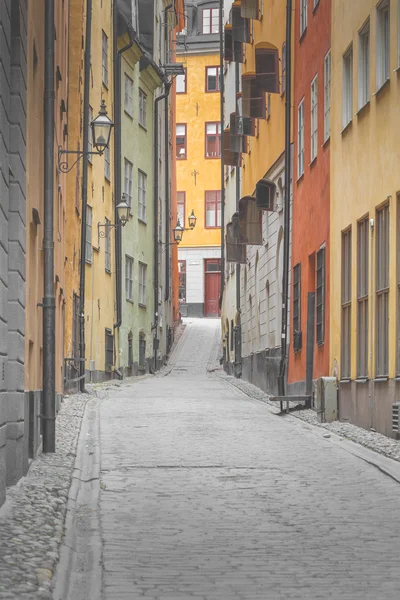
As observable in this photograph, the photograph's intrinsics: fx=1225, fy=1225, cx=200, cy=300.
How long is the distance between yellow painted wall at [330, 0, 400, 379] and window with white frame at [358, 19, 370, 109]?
12 cm

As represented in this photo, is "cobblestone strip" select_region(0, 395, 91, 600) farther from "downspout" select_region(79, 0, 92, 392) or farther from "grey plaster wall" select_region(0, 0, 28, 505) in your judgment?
"downspout" select_region(79, 0, 92, 392)

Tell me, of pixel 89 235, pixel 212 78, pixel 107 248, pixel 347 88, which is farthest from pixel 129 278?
pixel 212 78

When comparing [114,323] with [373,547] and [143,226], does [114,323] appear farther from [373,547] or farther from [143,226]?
[373,547]

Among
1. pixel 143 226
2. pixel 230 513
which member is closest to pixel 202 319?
pixel 143 226

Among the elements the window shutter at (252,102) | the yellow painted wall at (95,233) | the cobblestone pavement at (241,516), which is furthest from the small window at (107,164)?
the cobblestone pavement at (241,516)

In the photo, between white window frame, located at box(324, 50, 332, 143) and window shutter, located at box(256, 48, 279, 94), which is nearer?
white window frame, located at box(324, 50, 332, 143)

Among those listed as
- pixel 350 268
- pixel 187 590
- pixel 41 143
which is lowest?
pixel 187 590

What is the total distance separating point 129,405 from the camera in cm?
2253

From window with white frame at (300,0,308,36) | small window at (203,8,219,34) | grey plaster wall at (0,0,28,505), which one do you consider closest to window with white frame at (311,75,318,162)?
window with white frame at (300,0,308,36)

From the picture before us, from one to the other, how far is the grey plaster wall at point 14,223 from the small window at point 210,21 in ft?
188

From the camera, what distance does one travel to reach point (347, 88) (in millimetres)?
19594

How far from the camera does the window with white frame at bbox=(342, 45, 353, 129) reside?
19.3m

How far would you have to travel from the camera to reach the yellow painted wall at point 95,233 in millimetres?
32281

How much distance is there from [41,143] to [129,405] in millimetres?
9345
